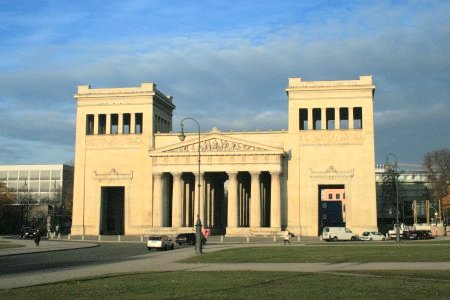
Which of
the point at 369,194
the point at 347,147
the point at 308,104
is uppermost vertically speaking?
the point at 308,104

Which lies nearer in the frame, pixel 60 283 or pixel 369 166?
pixel 60 283

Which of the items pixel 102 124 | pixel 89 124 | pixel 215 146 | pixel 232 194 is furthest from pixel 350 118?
pixel 89 124

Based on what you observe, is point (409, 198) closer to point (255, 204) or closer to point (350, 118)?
point (350, 118)

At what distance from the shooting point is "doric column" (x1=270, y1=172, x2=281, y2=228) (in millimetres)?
100125

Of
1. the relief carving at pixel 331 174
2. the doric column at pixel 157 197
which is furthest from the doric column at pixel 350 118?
the doric column at pixel 157 197

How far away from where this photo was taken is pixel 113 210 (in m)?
121

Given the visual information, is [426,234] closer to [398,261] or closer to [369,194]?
[369,194]

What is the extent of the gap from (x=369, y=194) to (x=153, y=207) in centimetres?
3762

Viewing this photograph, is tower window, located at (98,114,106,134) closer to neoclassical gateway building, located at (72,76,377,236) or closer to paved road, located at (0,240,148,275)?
neoclassical gateway building, located at (72,76,377,236)

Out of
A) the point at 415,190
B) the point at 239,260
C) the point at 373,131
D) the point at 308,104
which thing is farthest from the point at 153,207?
the point at 415,190

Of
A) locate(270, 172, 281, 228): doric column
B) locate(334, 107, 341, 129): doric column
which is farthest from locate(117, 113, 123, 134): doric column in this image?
locate(334, 107, 341, 129): doric column

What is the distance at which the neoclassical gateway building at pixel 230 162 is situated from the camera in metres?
102

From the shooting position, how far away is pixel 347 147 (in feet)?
336

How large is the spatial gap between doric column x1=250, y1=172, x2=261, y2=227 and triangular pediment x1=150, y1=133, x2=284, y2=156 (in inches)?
183
